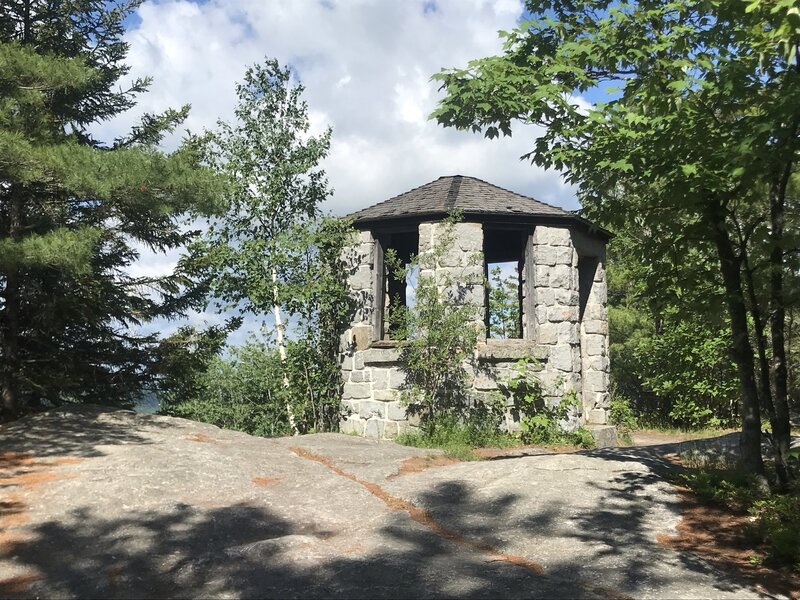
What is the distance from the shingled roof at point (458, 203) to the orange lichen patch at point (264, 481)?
5.71 m

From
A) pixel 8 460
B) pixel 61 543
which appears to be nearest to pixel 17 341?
pixel 8 460

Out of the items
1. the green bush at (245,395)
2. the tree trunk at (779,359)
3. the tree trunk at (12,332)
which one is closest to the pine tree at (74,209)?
the tree trunk at (12,332)

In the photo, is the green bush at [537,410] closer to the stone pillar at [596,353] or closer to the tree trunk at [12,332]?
the stone pillar at [596,353]

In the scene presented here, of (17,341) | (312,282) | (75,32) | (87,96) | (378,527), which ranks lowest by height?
(378,527)

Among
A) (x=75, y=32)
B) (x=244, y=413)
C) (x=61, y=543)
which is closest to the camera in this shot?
(x=61, y=543)

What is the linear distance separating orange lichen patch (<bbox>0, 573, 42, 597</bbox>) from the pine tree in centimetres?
418

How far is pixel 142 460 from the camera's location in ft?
22.0

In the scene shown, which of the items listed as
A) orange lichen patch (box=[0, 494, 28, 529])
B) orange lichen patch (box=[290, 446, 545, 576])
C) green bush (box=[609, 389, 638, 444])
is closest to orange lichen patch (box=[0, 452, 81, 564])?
orange lichen patch (box=[0, 494, 28, 529])

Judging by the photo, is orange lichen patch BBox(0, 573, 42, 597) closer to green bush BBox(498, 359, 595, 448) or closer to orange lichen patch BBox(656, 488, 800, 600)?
orange lichen patch BBox(656, 488, 800, 600)

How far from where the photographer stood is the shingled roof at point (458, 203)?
1123 centimetres

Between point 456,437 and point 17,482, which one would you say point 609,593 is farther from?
point 456,437

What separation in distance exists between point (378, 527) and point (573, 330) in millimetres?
6849

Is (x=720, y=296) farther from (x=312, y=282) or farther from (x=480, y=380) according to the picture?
(x=312, y=282)

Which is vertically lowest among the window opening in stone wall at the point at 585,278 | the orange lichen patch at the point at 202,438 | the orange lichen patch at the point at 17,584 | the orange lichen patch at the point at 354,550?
the orange lichen patch at the point at 17,584
